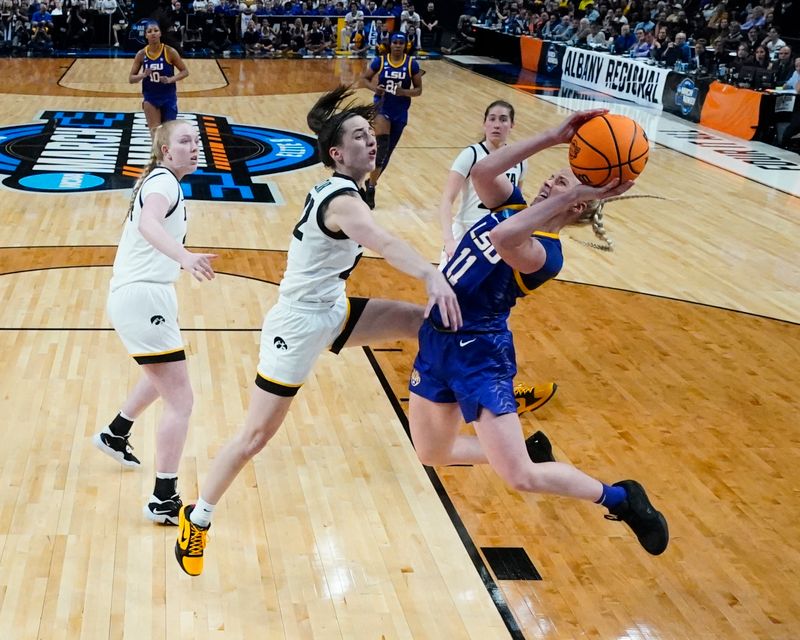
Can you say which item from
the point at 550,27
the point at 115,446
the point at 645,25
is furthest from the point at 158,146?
the point at 550,27

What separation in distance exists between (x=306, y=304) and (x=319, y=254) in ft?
0.74

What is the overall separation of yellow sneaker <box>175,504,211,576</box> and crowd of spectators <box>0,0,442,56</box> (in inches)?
922

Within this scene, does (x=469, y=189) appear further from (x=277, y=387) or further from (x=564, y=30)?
(x=564, y=30)

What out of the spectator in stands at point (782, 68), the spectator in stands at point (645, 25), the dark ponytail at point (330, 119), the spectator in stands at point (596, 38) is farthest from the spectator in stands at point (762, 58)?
the dark ponytail at point (330, 119)

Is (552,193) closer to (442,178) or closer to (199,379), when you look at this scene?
(199,379)

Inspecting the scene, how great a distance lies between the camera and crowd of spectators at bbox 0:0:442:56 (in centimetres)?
2572

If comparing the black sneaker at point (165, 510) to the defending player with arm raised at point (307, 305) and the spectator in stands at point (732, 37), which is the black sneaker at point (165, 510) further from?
the spectator in stands at point (732, 37)

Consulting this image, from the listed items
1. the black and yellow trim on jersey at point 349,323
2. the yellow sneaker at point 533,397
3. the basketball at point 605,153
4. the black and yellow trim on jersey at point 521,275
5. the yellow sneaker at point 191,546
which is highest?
the basketball at point 605,153

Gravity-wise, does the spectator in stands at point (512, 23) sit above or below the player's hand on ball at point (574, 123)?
below

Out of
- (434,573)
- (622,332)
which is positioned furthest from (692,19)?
(434,573)

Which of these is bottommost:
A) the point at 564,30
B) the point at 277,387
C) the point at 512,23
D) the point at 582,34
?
the point at 512,23

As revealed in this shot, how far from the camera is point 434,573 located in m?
4.31

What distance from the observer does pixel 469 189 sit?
631cm

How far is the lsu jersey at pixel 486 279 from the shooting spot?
12.6ft
